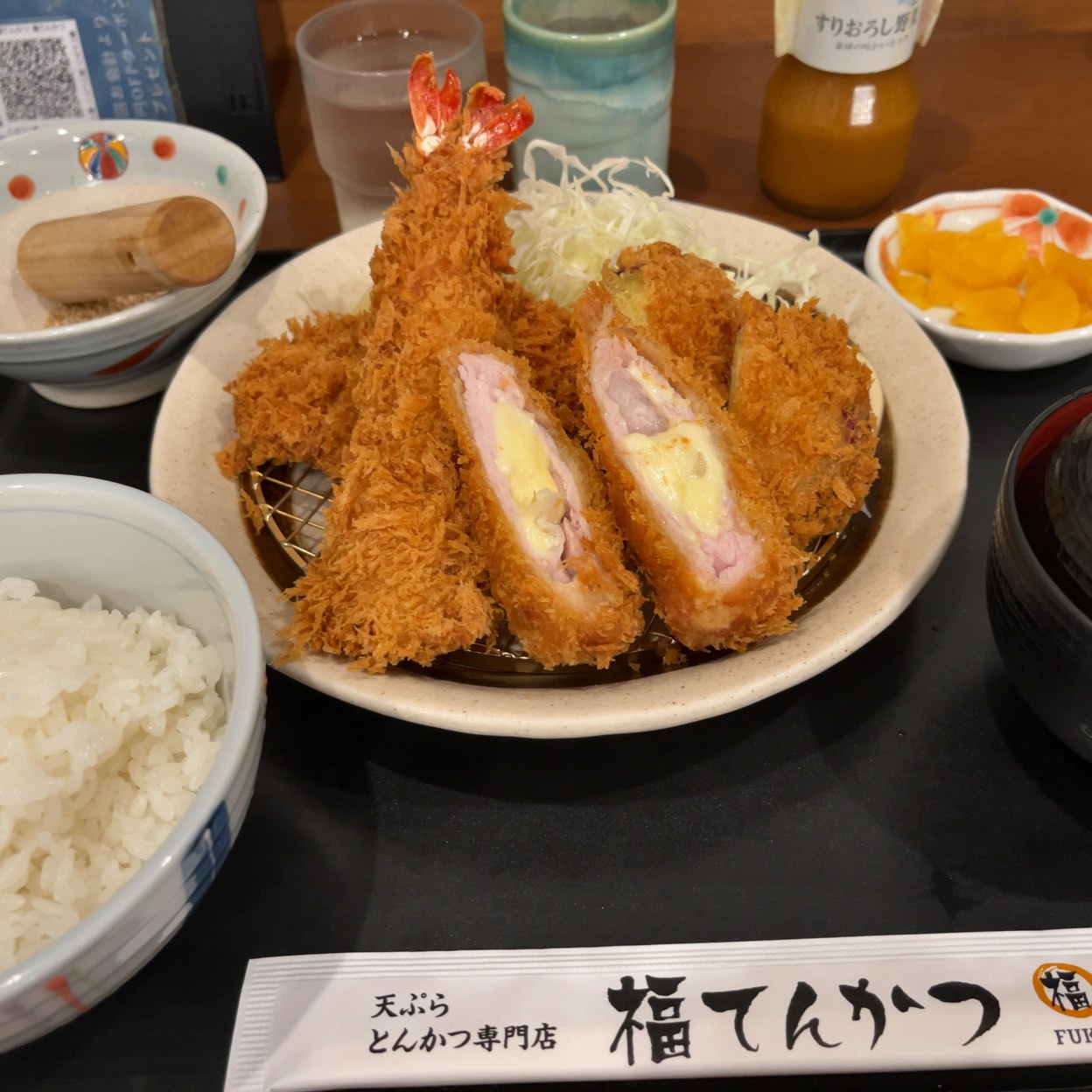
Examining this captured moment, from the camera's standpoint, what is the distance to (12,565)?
142 cm

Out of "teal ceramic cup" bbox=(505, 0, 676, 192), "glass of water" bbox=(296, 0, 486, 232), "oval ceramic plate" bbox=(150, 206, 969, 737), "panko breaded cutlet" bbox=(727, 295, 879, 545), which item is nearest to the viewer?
"oval ceramic plate" bbox=(150, 206, 969, 737)

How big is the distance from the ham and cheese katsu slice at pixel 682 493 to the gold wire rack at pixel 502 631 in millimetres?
88

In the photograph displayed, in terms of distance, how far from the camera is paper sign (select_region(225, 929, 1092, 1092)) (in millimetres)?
1133

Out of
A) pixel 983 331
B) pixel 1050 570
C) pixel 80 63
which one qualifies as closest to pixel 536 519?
pixel 1050 570

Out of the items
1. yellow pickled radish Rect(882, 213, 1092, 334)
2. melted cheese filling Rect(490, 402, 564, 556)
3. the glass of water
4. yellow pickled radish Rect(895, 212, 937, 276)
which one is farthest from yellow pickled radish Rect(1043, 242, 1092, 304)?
the glass of water

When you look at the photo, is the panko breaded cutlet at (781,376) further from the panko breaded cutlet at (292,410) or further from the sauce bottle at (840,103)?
the sauce bottle at (840,103)

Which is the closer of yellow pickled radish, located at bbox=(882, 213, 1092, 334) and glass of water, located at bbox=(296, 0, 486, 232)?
yellow pickled radish, located at bbox=(882, 213, 1092, 334)

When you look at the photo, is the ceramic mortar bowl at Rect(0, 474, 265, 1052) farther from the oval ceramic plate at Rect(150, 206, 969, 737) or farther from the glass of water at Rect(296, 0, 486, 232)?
the glass of water at Rect(296, 0, 486, 232)

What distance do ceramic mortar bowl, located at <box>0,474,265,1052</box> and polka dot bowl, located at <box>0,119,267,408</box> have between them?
654 mm

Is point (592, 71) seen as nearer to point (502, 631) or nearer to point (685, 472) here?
point (685, 472)

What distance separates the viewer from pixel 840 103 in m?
2.48

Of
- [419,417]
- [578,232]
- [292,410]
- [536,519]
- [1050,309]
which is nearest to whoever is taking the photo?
[536,519]

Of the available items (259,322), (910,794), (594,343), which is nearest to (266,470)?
(259,322)

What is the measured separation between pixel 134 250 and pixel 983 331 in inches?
74.4
